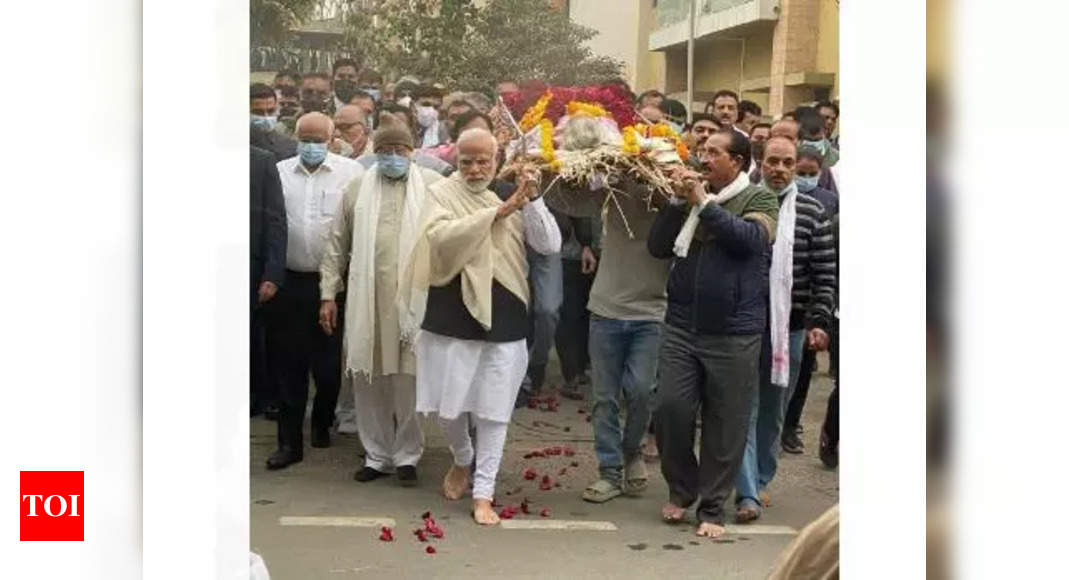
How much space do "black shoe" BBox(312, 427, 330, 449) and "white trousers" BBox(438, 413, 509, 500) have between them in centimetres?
24

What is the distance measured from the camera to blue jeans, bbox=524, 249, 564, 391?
9.89 feet

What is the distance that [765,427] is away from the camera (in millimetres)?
3121

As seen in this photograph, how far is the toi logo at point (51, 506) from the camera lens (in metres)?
2.84

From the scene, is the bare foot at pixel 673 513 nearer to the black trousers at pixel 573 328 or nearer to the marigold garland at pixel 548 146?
the black trousers at pixel 573 328

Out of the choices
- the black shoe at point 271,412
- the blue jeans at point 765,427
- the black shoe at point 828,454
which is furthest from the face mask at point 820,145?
the black shoe at point 271,412

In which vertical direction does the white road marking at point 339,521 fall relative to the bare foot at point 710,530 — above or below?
above

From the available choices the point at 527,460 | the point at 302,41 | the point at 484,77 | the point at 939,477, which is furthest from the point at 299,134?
the point at 939,477

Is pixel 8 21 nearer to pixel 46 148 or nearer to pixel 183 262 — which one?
pixel 46 148

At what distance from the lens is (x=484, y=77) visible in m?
2.96

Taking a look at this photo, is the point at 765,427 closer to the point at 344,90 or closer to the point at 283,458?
the point at 283,458

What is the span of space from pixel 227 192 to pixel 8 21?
0.51 metres

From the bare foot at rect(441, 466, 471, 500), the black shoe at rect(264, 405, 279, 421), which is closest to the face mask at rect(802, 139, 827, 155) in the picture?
the bare foot at rect(441, 466, 471, 500)

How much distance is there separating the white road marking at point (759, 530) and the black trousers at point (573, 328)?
46 cm

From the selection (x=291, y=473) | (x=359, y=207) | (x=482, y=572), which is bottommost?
(x=482, y=572)
